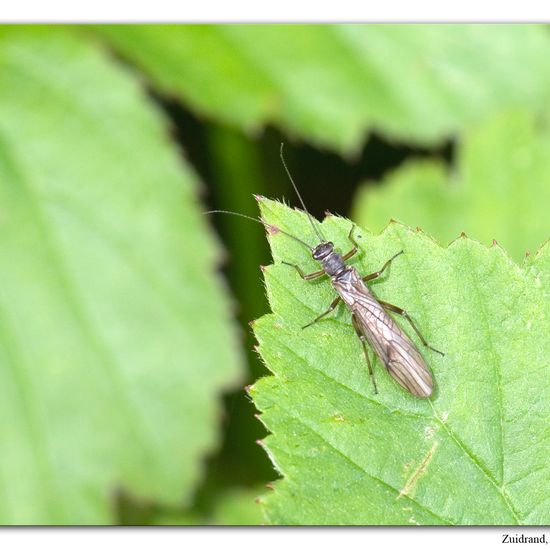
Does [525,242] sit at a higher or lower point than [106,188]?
lower

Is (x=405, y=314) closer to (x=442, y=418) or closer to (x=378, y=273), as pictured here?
(x=378, y=273)

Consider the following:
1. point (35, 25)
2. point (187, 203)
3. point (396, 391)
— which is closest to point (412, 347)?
point (396, 391)

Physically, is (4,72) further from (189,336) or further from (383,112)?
(383,112)

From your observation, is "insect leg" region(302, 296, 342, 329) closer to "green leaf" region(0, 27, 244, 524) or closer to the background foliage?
the background foliage

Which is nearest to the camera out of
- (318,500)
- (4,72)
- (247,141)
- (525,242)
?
(318,500)

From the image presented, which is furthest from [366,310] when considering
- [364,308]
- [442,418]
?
[442,418]

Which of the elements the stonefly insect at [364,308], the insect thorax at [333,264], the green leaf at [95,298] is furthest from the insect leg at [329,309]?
the green leaf at [95,298]

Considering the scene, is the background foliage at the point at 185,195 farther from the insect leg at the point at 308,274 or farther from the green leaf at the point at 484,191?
the insect leg at the point at 308,274

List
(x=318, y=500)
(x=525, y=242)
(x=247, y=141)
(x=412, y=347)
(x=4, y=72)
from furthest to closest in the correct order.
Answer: (x=247, y=141) < (x=4, y=72) < (x=525, y=242) < (x=412, y=347) < (x=318, y=500)
